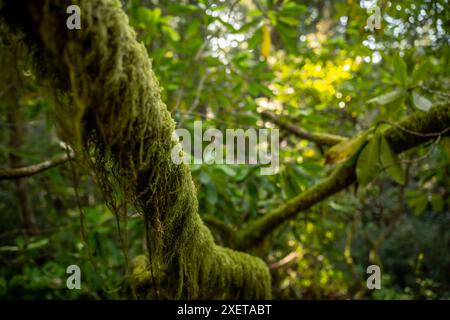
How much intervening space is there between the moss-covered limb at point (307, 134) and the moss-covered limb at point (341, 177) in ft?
1.38

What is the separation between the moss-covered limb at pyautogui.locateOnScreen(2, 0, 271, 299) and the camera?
2.12 ft

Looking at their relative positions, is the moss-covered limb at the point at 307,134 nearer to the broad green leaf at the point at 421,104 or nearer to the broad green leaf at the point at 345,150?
the broad green leaf at the point at 345,150

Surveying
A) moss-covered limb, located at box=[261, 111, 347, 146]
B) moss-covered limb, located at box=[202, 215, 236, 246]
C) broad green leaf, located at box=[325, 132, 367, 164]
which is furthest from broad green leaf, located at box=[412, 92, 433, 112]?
moss-covered limb, located at box=[202, 215, 236, 246]

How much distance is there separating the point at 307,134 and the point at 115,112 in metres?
2.14

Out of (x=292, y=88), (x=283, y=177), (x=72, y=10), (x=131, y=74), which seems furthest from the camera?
(x=292, y=88)

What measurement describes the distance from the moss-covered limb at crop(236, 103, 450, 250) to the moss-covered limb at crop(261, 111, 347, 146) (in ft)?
1.38

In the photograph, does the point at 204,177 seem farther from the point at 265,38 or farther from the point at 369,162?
the point at 265,38

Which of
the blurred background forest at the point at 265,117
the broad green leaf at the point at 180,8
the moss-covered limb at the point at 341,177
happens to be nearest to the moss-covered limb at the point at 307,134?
the blurred background forest at the point at 265,117

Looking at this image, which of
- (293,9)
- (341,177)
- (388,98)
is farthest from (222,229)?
(293,9)

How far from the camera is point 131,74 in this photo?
741mm

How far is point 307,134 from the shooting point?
8.75 feet
